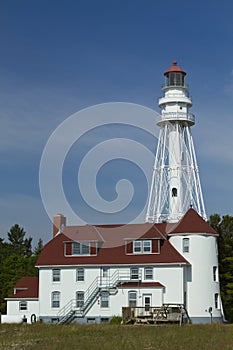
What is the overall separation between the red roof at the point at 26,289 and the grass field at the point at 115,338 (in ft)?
44.4

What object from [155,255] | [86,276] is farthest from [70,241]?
[155,255]

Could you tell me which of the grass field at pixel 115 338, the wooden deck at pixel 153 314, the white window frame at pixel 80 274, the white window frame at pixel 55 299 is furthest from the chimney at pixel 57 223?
the grass field at pixel 115 338

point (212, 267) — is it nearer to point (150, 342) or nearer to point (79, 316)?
point (79, 316)

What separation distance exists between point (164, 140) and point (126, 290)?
17.1 meters

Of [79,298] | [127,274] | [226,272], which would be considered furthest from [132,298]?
[226,272]

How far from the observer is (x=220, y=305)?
2319 inches

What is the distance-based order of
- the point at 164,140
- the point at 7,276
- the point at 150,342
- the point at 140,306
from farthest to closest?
the point at 7,276 < the point at 164,140 < the point at 140,306 < the point at 150,342

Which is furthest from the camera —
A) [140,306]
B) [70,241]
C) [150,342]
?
[70,241]

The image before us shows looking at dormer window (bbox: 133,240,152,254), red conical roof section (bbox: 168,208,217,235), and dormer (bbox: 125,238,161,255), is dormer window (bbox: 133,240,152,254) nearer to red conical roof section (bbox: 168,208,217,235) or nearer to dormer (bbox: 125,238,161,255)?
dormer (bbox: 125,238,161,255)

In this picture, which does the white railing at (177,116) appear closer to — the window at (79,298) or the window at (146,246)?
the window at (146,246)

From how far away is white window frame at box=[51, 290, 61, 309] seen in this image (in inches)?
2324

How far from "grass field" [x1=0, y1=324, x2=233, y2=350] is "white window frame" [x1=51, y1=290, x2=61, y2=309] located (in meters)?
11.4

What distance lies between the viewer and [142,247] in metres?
58.9

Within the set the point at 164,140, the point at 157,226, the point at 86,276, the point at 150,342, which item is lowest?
the point at 150,342
